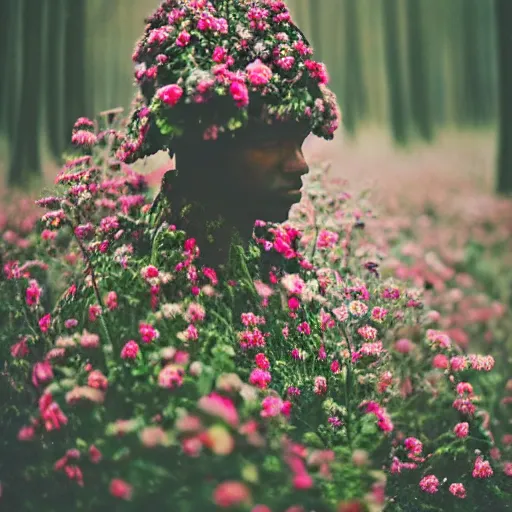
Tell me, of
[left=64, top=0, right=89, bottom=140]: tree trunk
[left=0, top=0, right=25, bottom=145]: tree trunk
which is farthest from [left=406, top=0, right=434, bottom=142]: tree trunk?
[left=0, top=0, right=25, bottom=145]: tree trunk

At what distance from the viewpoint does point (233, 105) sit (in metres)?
2.69

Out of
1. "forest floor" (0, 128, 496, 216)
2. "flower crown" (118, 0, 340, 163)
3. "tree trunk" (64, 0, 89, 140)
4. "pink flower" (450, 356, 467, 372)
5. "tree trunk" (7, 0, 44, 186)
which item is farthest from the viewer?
"forest floor" (0, 128, 496, 216)

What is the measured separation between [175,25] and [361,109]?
417 centimetres

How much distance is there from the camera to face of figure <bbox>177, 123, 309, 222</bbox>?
9.37 feet

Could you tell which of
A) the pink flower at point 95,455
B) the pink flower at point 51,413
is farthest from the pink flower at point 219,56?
the pink flower at point 95,455

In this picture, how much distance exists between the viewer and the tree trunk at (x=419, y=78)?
7.15 metres

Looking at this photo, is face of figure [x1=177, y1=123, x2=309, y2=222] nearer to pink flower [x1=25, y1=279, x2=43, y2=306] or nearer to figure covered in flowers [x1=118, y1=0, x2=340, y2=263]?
figure covered in flowers [x1=118, y1=0, x2=340, y2=263]

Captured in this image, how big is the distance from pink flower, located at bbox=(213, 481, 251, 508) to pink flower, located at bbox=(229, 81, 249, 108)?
1.32m

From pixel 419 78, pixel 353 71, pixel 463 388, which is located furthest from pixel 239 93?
pixel 419 78

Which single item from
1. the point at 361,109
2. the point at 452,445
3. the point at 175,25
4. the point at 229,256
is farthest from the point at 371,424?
the point at 361,109

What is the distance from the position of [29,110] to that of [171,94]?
1285 mm

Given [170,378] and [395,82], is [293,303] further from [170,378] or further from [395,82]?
[395,82]

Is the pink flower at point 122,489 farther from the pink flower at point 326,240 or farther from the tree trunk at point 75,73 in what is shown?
the tree trunk at point 75,73

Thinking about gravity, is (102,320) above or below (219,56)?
below
